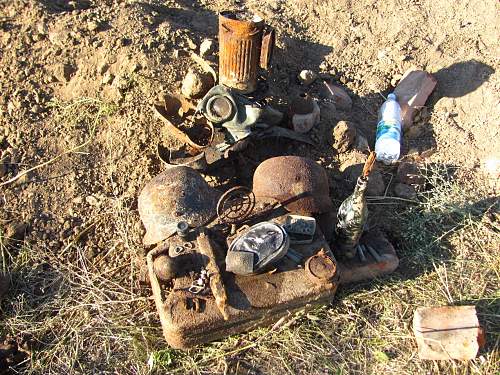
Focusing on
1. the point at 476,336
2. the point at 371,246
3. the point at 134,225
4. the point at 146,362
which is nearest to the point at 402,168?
the point at 371,246

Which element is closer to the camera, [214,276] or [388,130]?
[214,276]

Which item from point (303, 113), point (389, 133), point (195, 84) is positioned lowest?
point (389, 133)

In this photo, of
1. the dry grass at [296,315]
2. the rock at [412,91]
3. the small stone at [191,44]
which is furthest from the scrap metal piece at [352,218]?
the small stone at [191,44]

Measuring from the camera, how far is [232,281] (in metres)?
→ 2.94

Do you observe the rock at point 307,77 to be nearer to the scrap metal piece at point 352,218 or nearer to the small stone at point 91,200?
the scrap metal piece at point 352,218

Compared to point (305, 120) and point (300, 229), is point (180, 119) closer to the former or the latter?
point (305, 120)

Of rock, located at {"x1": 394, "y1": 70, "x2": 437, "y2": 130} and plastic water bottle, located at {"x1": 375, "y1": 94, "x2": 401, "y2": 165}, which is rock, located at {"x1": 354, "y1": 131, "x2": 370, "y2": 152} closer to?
plastic water bottle, located at {"x1": 375, "y1": 94, "x2": 401, "y2": 165}

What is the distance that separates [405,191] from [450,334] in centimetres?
127

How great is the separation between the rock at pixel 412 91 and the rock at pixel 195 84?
1814mm

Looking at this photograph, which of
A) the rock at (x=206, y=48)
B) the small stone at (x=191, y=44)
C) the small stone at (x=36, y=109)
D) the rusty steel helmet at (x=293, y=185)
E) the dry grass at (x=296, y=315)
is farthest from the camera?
the small stone at (x=191, y=44)

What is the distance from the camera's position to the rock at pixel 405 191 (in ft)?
12.8

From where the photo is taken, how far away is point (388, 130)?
4.14m

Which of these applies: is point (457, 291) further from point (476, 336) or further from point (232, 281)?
point (232, 281)

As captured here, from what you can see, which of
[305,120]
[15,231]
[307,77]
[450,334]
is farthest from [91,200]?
[450,334]
